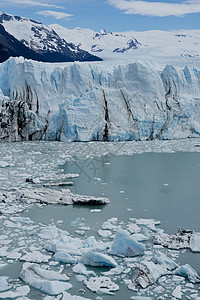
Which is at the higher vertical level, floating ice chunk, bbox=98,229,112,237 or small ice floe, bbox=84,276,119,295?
floating ice chunk, bbox=98,229,112,237

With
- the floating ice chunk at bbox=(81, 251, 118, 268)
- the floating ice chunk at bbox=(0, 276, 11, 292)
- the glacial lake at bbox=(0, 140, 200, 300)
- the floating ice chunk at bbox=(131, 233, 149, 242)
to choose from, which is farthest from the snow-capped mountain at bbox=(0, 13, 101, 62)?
the floating ice chunk at bbox=(0, 276, 11, 292)

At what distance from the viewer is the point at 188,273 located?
4.19 metres

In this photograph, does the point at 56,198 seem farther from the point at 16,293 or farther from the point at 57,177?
the point at 16,293

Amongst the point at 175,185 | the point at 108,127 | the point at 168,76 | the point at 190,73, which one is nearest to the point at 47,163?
the point at 175,185

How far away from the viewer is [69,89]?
51.2 ft

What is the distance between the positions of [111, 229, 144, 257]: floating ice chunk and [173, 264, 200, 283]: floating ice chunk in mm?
643

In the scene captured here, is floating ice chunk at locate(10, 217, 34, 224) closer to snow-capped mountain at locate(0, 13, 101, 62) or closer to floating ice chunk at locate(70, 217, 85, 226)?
floating ice chunk at locate(70, 217, 85, 226)

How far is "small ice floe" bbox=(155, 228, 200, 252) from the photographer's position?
498 centimetres

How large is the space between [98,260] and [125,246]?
1.63 ft

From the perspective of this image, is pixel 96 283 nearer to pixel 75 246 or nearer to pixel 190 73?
pixel 75 246

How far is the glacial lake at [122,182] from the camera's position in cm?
582

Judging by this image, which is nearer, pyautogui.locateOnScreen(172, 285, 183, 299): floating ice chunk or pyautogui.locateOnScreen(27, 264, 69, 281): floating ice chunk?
pyautogui.locateOnScreen(172, 285, 183, 299): floating ice chunk

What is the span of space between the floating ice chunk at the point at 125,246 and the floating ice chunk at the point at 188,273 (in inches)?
25.3

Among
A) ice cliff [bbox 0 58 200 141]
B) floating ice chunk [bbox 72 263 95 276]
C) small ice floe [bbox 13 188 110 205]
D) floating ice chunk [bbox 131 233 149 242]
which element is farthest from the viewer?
ice cliff [bbox 0 58 200 141]
